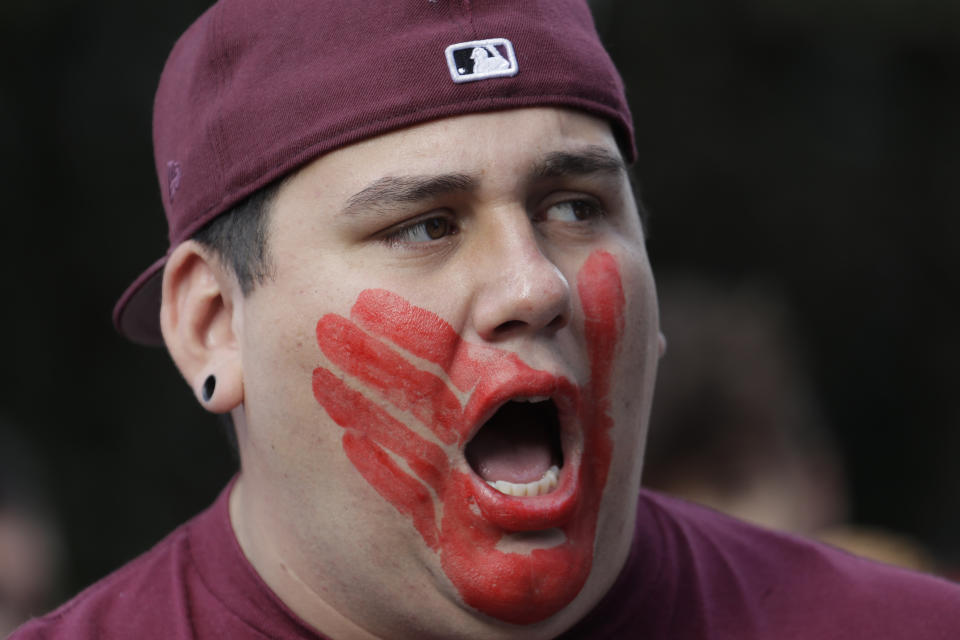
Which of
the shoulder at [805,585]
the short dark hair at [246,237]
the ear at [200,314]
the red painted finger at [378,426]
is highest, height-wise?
the short dark hair at [246,237]

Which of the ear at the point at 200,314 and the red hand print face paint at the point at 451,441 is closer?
the red hand print face paint at the point at 451,441

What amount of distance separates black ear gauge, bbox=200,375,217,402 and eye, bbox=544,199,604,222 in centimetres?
75

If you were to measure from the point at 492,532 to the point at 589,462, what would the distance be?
249mm

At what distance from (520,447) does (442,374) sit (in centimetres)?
27

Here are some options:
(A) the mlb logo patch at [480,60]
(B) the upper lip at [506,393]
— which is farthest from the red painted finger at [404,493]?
(A) the mlb logo patch at [480,60]

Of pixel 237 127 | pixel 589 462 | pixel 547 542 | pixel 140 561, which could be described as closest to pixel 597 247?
pixel 589 462

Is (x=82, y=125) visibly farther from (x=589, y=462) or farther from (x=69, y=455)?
(x=589, y=462)

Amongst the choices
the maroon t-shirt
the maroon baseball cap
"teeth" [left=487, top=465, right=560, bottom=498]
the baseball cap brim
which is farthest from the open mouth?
the baseball cap brim

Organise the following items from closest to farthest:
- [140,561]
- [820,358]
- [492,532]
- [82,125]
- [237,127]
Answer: [492,532] < [237,127] < [140,561] < [82,125] < [820,358]

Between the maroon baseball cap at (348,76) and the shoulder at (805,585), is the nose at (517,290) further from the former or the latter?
the shoulder at (805,585)

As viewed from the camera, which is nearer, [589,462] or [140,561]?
[589,462]

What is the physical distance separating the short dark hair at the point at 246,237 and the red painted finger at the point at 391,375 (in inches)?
7.8

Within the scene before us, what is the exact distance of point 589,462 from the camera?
2344 millimetres

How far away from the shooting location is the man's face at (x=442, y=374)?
222cm
